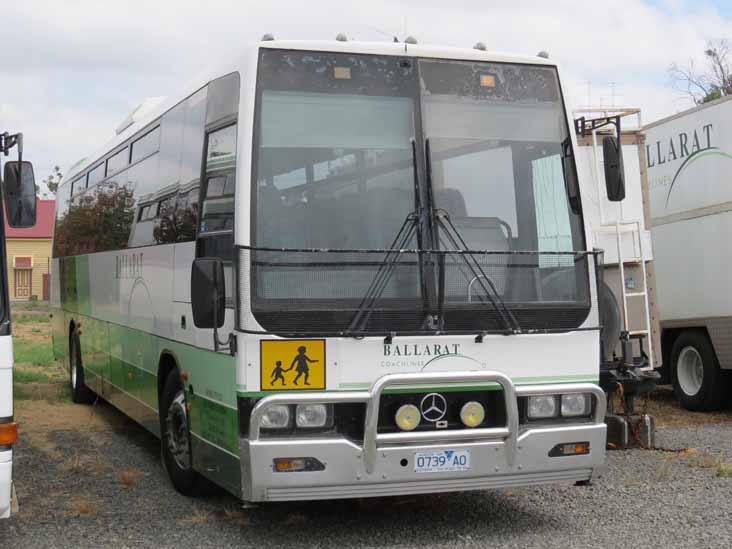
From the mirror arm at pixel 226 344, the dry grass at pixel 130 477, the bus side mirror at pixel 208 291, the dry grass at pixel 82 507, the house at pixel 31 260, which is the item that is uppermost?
the house at pixel 31 260

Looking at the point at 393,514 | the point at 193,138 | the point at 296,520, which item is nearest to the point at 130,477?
the point at 296,520

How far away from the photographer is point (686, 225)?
43.0ft

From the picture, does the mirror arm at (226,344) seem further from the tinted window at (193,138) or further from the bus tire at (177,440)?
the tinted window at (193,138)

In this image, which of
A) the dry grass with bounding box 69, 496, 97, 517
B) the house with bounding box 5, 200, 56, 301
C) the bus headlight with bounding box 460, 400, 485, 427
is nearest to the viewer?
the bus headlight with bounding box 460, 400, 485, 427

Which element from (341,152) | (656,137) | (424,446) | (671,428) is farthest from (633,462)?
(656,137)

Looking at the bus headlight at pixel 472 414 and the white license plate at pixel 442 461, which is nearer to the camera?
the white license plate at pixel 442 461

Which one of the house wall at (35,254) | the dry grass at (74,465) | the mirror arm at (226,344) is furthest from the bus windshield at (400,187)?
the house wall at (35,254)

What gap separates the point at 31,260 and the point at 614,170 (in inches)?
2350

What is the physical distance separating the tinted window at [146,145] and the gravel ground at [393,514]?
273cm

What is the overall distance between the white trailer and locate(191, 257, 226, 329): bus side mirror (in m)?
7.53

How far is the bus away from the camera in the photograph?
19.6ft

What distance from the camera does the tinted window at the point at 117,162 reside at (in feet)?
35.6

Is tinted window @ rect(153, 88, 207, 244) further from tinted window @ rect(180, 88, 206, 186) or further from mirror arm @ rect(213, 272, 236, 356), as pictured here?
mirror arm @ rect(213, 272, 236, 356)

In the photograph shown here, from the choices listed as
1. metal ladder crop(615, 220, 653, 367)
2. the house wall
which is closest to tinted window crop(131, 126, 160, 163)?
metal ladder crop(615, 220, 653, 367)
